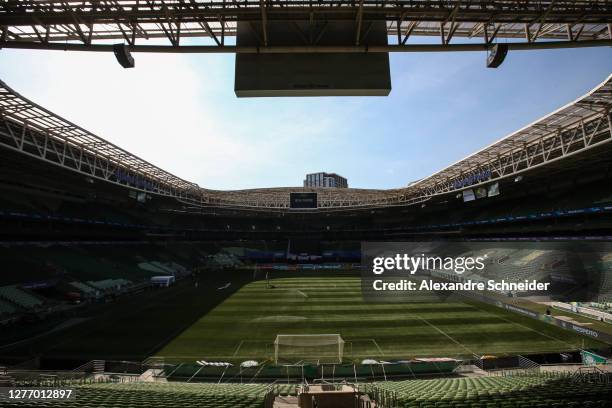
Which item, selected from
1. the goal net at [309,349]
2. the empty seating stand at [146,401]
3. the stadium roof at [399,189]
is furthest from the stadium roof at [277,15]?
the goal net at [309,349]

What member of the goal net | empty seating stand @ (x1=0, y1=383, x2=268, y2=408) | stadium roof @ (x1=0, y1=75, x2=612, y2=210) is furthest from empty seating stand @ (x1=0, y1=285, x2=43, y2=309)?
the goal net

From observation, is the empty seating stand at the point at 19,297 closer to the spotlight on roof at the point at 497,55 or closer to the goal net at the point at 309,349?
the goal net at the point at 309,349

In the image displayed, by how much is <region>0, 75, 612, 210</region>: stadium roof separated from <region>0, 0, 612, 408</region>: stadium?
235 millimetres

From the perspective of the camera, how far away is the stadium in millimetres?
8094

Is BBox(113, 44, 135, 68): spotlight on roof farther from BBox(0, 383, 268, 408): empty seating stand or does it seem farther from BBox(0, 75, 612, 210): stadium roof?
BBox(0, 75, 612, 210): stadium roof

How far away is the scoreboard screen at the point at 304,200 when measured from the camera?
55.6m

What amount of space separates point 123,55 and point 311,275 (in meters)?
50.2

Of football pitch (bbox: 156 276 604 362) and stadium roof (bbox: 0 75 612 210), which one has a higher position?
stadium roof (bbox: 0 75 612 210)

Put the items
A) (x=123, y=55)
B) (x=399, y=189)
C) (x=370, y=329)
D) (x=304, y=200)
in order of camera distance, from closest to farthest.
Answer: (x=123, y=55), (x=370, y=329), (x=399, y=189), (x=304, y=200)

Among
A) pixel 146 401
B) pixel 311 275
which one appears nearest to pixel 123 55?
pixel 146 401

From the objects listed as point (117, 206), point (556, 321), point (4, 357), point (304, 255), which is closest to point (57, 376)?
point (4, 357)

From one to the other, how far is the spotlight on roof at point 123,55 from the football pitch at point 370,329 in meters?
16.4

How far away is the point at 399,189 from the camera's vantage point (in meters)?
55.1

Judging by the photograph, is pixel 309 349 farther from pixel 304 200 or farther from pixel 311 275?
pixel 304 200
